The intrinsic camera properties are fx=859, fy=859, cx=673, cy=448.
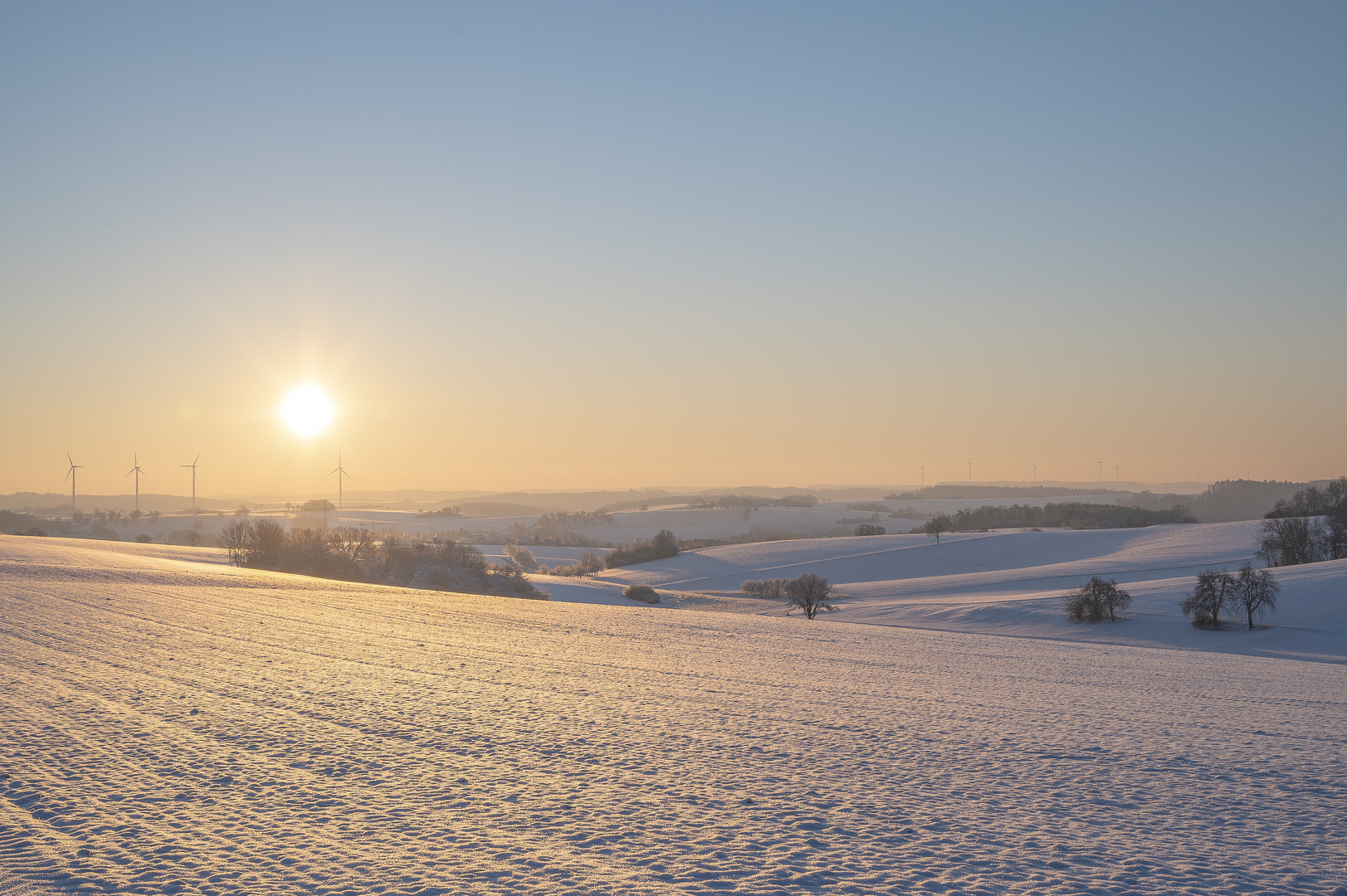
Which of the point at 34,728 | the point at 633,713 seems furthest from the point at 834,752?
the point at 34,728

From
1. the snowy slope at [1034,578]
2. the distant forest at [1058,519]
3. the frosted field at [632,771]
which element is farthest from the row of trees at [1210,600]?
the distant forest at [1058,519]

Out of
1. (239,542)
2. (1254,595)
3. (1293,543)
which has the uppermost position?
(239,542)

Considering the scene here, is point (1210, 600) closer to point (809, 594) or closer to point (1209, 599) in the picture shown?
point (1209, 599)

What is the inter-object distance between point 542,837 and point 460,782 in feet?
6.57

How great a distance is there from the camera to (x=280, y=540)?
5284 cm

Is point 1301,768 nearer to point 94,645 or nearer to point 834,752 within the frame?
point 834,752

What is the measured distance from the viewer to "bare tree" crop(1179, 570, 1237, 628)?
36.8m

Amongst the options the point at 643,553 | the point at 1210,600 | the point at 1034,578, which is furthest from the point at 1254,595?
the point at 643,553

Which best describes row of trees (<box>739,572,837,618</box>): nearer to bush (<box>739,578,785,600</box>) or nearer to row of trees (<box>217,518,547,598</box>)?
A: bush (<box>739,578,785,600</box>)

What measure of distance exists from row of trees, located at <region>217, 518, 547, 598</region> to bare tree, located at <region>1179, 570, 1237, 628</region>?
3311 cm

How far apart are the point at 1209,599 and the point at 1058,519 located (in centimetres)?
6874

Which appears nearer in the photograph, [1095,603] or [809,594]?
[1095,603]

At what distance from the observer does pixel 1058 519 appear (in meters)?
102

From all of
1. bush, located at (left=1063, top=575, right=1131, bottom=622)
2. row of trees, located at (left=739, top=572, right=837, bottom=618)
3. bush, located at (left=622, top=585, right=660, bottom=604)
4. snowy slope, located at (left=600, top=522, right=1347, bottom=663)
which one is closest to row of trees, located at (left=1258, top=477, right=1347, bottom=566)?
snowy slope, located at (left=600, top=522, right=1347, bottom=663)
